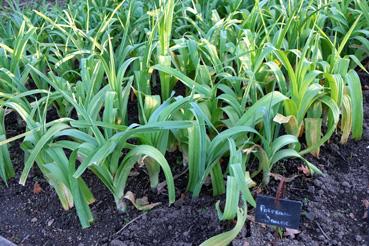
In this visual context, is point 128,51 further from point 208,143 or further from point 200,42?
point 208,143

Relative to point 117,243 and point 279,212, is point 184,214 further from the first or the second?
point 279,212

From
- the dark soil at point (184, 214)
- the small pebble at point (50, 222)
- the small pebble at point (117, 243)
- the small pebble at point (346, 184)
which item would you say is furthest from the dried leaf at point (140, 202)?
the small pebble at point (346, 184)

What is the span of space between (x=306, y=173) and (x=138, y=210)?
2.10 feet

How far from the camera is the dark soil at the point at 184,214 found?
1.65 meters

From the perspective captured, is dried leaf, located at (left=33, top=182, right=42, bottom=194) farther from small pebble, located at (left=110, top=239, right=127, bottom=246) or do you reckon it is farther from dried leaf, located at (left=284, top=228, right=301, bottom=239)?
dried leaf, located at (left=284, top=228, right=301, bottom=239)

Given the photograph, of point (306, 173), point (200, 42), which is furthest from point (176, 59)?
point (306, 173)

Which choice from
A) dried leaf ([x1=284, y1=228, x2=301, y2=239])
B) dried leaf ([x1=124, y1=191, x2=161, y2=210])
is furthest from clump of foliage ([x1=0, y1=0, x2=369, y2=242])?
dried leaf ([x1=284, y1=228, x2=301, y2=239])

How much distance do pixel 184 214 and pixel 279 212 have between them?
0.45 m

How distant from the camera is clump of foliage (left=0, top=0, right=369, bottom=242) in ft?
5.40

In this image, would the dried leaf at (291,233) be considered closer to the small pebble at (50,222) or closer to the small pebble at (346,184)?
the small pebble at (346,184)

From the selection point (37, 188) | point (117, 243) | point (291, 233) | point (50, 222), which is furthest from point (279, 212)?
point (37, 188)

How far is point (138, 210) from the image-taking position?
1.78m

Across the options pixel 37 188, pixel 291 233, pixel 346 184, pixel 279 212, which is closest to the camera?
pixel 279 212

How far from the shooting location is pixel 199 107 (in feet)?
5.65
